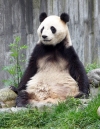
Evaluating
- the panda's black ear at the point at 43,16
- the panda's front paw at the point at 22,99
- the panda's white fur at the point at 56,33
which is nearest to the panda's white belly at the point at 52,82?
the panda's front paw at the point at 22,99

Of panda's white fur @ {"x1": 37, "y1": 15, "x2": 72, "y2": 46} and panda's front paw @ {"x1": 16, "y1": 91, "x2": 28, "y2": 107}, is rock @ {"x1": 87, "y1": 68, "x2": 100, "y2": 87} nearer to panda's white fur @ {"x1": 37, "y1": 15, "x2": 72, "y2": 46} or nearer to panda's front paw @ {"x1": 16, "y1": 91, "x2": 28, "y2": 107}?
panda's white fur @ {"x1": 37, "y1": 15, "x2": 72, "y2": 46}

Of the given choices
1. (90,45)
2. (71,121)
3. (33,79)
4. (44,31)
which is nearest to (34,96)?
(33,79)

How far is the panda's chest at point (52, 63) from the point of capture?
31.6 ft

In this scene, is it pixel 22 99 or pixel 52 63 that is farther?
pixel 52 63

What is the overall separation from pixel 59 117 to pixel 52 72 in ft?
5.84

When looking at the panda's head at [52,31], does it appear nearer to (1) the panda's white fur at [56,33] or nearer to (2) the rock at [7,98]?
(1) the panda's white fur at [56,33]

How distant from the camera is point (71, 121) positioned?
765 centimetres

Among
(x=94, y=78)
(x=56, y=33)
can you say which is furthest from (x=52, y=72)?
(x=94, y=78)

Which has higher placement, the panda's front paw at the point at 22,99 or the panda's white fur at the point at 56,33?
the panda's white fur at the point at 56,33

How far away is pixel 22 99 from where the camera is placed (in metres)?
9.41

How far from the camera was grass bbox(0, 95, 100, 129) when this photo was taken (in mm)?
7605

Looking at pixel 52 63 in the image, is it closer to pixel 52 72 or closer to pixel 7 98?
pixel 52 72

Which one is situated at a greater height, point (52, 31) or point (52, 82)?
point (52, 31)

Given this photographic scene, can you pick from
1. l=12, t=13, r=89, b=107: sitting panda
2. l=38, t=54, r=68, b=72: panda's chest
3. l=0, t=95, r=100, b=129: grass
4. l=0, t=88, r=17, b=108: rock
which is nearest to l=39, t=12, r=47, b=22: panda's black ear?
l=12, t=13, r=89, b=107: sitting panda
